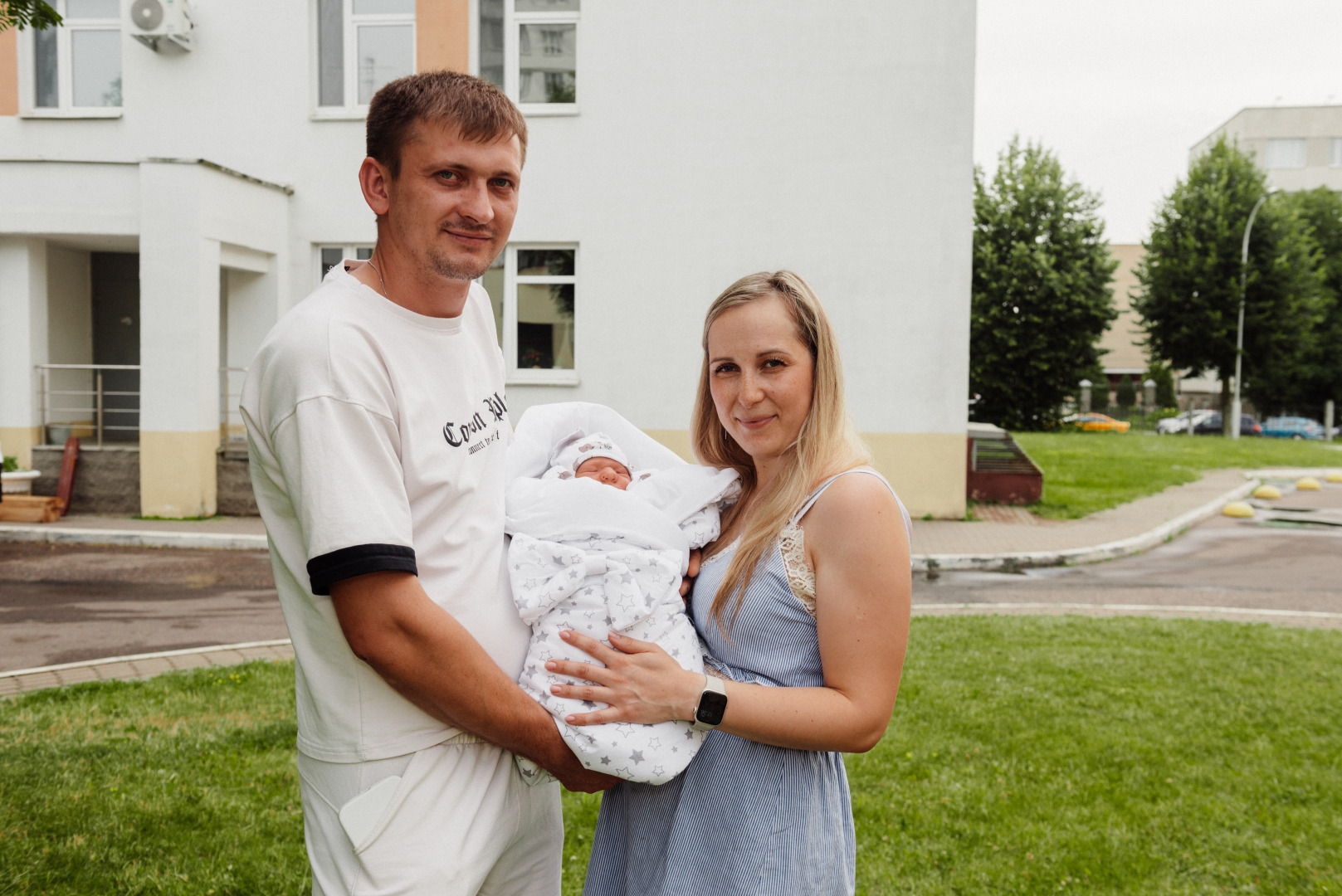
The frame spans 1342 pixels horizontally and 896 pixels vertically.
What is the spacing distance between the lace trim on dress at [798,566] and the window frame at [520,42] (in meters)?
13.3

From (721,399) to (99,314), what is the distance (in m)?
17.3

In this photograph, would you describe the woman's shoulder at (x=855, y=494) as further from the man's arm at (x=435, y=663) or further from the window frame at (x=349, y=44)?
the window frame at (x=349, y=44)

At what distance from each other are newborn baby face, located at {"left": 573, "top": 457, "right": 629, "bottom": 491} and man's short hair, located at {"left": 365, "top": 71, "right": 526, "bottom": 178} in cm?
91

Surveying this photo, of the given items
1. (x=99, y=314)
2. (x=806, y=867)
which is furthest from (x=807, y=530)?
(x=99, y=314)

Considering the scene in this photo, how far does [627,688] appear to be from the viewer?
76.0 inches

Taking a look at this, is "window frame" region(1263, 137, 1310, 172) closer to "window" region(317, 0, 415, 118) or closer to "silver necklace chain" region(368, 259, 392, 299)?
"window" region(317, 0, 415, 118)

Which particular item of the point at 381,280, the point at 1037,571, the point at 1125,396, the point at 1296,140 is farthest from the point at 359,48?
the point at 1296,140

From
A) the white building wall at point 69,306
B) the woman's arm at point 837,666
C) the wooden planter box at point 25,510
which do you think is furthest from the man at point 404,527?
the white building wall at point 69,306

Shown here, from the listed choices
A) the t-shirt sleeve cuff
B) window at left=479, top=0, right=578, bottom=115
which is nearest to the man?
the t-shirt sleeve cuff

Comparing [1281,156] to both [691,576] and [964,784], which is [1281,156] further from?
[691,576]

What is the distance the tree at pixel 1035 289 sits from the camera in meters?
31.2

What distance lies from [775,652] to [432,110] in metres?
1.33

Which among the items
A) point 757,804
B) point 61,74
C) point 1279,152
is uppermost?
point 1279,152

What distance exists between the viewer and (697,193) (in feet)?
46.3
